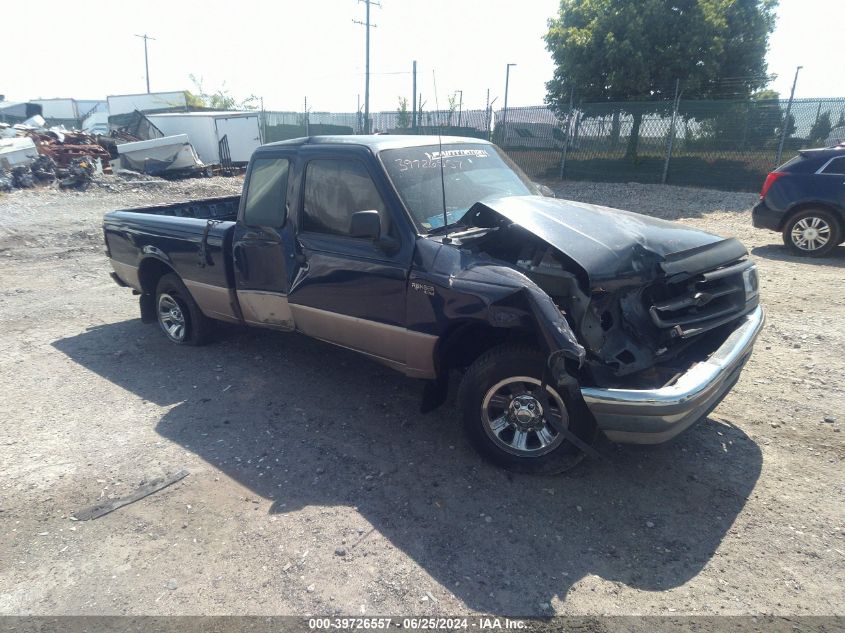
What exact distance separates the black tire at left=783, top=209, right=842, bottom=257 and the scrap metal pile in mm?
19324

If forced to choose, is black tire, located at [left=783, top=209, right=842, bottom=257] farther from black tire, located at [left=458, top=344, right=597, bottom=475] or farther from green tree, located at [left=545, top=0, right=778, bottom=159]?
green tree, located at [left=545, top=0, right=778, bottom=159]

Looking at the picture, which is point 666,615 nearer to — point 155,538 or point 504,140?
point 155,538

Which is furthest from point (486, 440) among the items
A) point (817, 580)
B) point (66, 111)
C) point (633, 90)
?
point (66, 111)

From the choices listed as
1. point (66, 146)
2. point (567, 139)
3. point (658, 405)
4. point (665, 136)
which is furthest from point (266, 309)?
point (66, 146)

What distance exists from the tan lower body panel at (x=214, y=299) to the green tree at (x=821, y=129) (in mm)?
15639

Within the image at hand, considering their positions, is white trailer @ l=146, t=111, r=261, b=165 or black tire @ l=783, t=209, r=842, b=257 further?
white trailer @ l=146, t=111, r=261, b=165

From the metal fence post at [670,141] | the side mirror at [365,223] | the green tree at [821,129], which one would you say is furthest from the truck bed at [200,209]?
the green tree at [821,129]

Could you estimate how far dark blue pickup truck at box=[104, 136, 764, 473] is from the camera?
328cm

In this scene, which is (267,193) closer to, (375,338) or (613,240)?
(375,338)

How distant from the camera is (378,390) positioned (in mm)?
4883

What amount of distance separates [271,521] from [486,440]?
1.38 meters

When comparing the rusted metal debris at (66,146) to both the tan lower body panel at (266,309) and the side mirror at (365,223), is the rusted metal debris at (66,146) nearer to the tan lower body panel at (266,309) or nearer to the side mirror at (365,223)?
the tan lower body panel at (266,309)

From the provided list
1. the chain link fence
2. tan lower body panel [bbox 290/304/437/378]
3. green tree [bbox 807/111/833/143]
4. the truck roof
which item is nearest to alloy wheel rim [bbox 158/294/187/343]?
tan lower body panel [bbox 290/304/437/378]

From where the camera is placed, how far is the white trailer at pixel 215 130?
24812 millimetres
